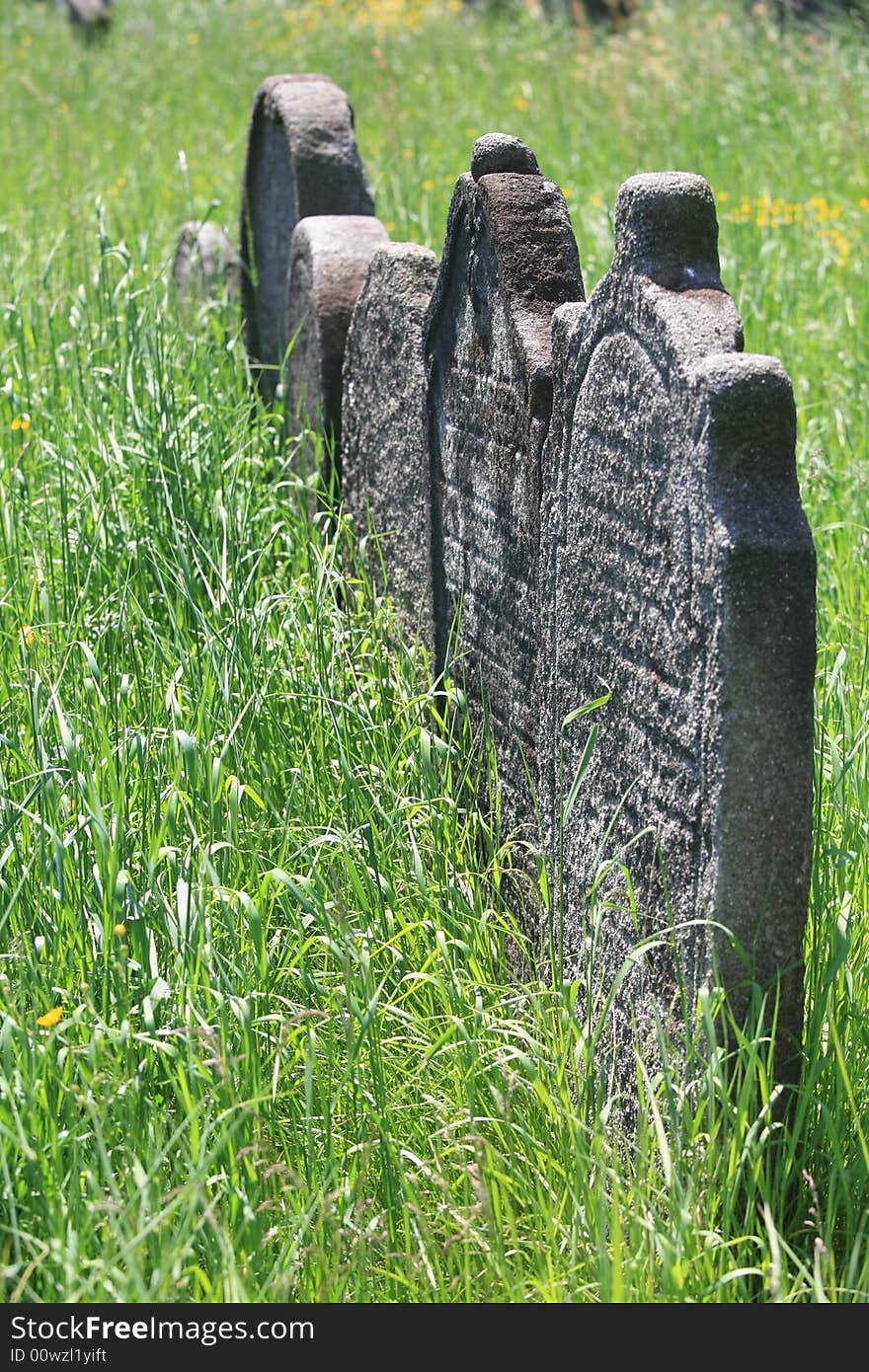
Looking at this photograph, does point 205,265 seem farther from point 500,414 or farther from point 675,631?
point 675,631

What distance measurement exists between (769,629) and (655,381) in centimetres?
37

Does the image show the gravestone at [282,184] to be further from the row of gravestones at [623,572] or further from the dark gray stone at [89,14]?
the dark gray stone at [89,14]

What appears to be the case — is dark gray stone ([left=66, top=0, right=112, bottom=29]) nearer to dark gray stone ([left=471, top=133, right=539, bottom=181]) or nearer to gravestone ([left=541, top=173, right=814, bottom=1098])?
dark gray stone ([left=471, top=133, right=539, bottom=181])

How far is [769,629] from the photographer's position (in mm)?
1623

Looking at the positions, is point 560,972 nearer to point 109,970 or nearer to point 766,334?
point 109,970

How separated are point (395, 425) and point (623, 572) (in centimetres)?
133

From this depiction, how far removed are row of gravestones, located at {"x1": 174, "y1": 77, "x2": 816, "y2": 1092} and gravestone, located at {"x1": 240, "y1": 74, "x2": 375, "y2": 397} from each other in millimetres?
1091

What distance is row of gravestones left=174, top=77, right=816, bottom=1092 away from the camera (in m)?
1.64

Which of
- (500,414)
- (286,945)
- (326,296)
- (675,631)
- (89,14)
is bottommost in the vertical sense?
(286,945)

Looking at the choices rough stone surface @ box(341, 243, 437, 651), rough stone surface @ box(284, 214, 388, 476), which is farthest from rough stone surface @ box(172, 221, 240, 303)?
rough stone surface @ box(341, 243, 437, 651)

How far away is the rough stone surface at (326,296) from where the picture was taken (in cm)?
364

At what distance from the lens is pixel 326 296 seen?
11.9 ft

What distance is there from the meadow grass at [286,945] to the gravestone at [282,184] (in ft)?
0.65

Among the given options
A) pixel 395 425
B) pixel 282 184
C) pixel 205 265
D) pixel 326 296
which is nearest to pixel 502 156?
pixel 395 425
